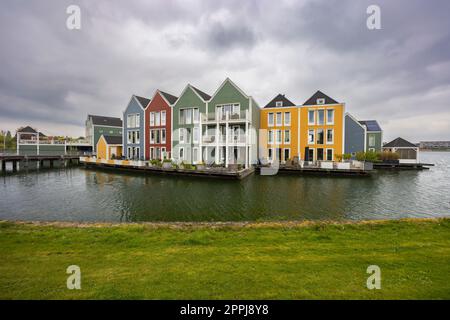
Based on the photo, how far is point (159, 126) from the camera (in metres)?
31.3

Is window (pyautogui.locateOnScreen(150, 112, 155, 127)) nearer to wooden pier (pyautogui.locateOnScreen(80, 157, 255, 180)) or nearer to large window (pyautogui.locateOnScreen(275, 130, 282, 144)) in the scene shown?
wooden pier (pyautogui.locateOnScreen(80, 157, 255, 180))

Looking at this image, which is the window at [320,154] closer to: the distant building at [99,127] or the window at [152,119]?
the window at [152,119]

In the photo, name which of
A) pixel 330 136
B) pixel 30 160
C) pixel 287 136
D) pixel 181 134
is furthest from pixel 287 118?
pixel 30 160

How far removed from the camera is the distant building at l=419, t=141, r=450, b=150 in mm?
146750

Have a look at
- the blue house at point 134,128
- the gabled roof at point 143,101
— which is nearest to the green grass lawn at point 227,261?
the blue house at point 134,128

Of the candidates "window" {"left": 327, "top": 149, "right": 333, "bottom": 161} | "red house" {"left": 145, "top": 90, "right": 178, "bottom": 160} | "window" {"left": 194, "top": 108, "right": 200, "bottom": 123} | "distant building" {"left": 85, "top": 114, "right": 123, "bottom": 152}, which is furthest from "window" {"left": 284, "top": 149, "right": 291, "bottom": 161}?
"distant building" {"left": 85, "top": 114, "right": 123, "bottom": 152}

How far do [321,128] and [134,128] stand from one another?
28.5m

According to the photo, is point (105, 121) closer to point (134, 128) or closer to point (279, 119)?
point (134, 128)

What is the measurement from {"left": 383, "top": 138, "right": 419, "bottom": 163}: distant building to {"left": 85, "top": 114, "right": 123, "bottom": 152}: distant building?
58889 millimetres

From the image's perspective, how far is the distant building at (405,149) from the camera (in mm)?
35184
